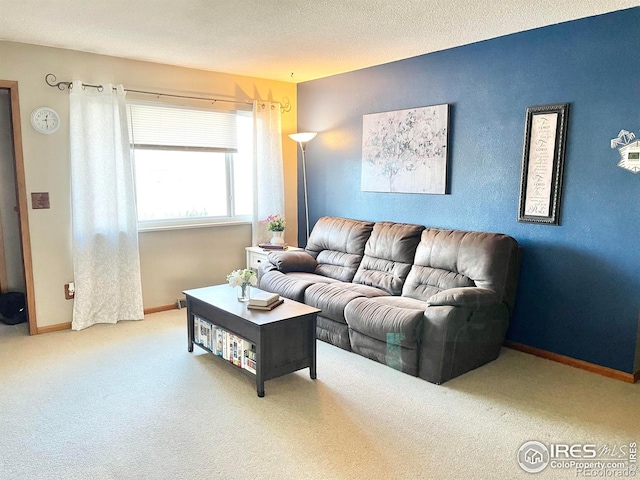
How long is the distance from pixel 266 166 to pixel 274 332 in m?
2.70

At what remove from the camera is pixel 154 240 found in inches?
181

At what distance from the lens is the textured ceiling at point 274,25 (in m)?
2.90

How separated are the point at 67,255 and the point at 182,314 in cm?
117

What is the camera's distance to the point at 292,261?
4430 millimetres

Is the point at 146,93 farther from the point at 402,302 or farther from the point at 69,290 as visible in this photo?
the point at 402,302

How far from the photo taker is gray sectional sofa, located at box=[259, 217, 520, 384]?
3092mm

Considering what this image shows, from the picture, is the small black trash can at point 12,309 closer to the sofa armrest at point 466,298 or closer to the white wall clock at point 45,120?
the white wall clock at point 45,120

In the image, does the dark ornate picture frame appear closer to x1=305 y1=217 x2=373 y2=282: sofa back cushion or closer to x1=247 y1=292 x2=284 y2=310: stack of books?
x1=305 y1=217 x2=373 y2=282: sofa back cushion

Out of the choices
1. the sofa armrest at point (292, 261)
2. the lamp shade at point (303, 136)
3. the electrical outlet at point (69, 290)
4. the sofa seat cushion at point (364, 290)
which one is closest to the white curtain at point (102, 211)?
the electrical outlet at point (69, 290)

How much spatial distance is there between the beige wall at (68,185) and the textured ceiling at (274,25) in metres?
0.16

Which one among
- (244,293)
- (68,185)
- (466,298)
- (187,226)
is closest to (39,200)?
(68,185)

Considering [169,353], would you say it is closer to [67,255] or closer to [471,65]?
[67,255]

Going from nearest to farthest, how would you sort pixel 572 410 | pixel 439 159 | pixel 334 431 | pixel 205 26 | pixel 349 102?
pixel 334 431
pixel 572 410
pixel 205 26
pixel 439 159
pixel 349 102

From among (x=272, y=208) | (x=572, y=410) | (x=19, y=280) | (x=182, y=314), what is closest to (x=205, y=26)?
(x=272, y=208)
